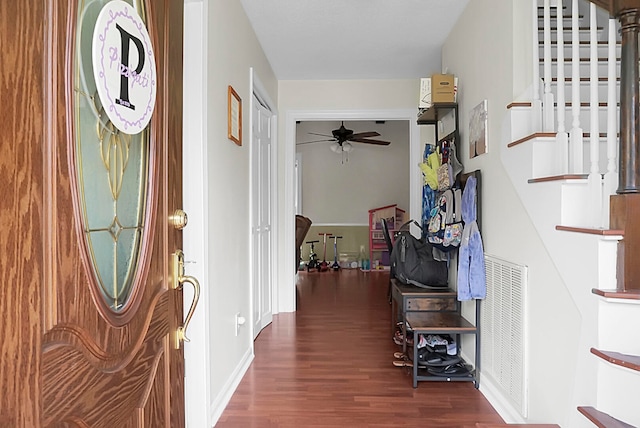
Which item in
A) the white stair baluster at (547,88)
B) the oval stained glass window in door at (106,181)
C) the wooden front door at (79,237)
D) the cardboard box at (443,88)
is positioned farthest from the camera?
the cardboard box at (443,88)

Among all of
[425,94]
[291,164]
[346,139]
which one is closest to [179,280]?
[425,94]

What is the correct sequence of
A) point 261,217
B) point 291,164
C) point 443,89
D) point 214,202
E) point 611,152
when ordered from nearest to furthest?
point 611,152
point 214,202
point 443,89
point 261,217
point 291,164

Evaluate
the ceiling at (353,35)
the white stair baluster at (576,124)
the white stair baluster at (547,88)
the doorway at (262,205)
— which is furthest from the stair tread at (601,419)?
the ceiling at (353,35)

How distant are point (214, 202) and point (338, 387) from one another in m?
1.45

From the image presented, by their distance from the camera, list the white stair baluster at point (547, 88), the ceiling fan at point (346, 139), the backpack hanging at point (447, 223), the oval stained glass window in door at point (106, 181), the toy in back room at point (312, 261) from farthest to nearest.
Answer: the toy in back room at point (312, 261)
the ceiling fan at point (346, 139)
the backpack hanging at point (447, 223)
the white stair baluster at point (547, 88)
the oval stained glass window in door at point (106, 181)

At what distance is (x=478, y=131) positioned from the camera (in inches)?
119

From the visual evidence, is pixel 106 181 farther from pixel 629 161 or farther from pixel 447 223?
pixel 447 223

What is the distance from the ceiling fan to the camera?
7812mm

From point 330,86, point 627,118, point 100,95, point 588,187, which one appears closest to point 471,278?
point 588,187

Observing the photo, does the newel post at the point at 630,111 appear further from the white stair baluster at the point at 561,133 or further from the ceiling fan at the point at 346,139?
the ceiling fan at the point at 346,139

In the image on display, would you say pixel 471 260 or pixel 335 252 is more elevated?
pixel 471 260

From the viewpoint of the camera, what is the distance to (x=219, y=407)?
257cm

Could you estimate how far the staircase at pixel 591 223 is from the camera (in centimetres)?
154

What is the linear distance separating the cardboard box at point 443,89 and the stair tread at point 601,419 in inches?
95.2
